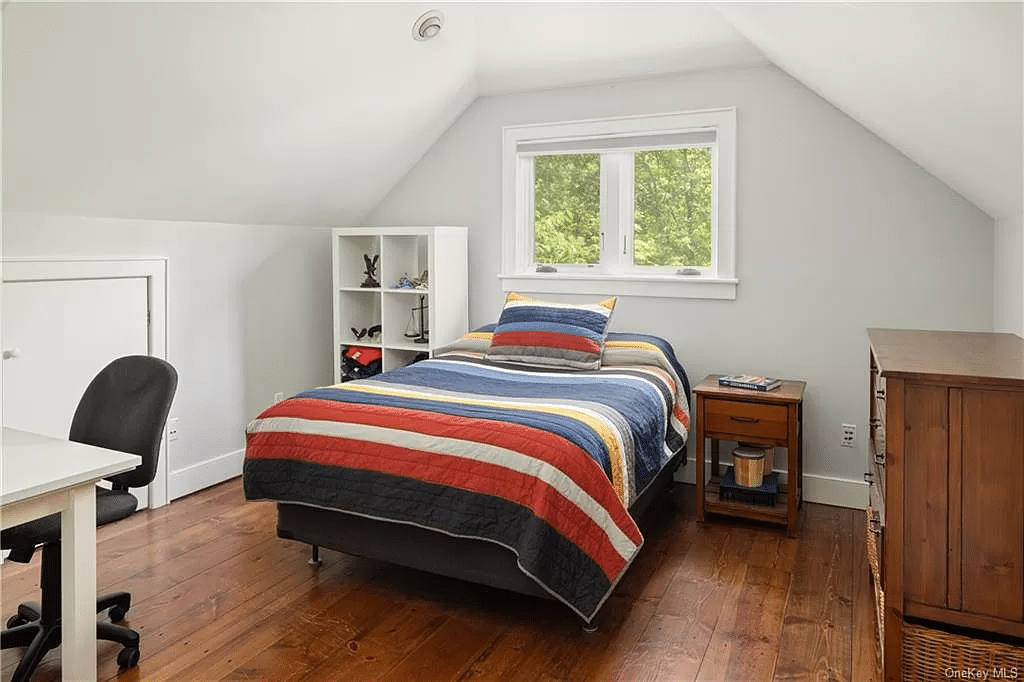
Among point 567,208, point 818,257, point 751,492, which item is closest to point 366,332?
point 567,208

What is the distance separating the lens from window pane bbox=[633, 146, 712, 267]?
14.2ft

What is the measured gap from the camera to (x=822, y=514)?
3.89 meters

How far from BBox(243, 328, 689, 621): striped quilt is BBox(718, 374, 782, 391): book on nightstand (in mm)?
509

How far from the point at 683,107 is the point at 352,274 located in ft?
7.28

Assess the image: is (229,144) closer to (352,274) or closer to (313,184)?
(313,184)

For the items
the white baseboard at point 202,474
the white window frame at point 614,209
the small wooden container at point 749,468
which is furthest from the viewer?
the white window frame at point 614,209

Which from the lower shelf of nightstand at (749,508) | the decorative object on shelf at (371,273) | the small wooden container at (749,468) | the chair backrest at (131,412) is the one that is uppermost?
the decorative object on shelf at (371,273)

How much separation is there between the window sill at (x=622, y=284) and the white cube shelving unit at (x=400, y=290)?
0.34 metres

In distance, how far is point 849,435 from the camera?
3961 mm

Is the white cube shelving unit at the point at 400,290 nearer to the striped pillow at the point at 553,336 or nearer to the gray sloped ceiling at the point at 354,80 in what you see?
the gray sloped ceiling at the point at 354,80

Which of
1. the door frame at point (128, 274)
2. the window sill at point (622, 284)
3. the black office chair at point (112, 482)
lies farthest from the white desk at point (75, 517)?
the window sill at point (622, 284)

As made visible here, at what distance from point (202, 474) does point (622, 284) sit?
2502 mm

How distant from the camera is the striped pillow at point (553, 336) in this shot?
3.88m

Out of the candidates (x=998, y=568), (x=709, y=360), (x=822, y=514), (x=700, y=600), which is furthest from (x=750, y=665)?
(x=709, y=360)
